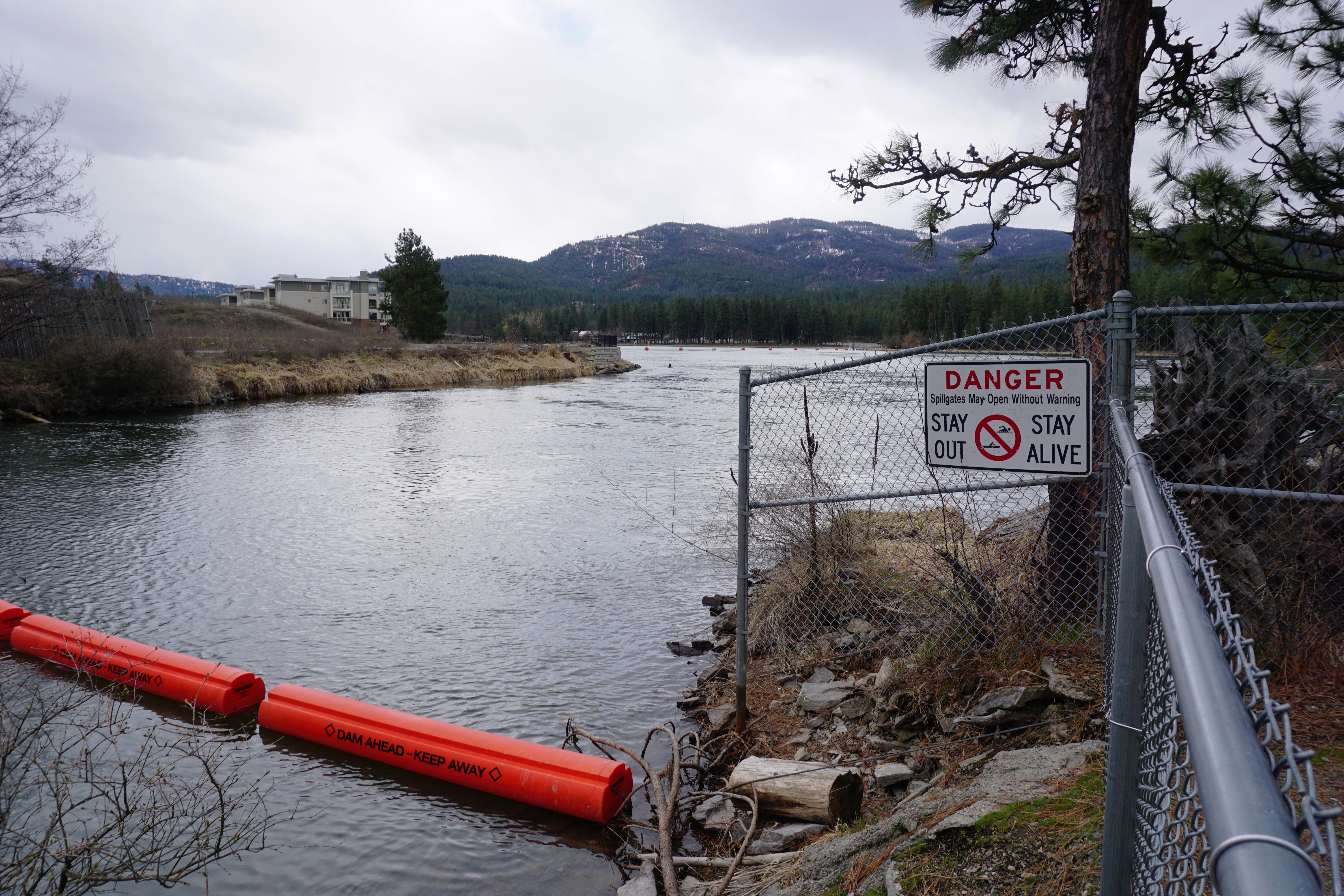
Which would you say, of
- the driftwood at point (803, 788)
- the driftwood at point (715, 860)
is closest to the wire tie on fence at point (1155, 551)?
the driftwood at point (715, 860)

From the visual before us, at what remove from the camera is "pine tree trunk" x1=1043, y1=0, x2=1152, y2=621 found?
5.82m

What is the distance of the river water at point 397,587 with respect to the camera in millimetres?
5500

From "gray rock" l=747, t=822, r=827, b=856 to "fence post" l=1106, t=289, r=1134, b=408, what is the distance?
9.28 feet

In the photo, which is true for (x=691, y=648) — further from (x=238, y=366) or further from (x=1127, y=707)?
(x=238, y=366)

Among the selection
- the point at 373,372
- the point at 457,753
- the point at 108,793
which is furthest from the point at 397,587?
the point at 373,372

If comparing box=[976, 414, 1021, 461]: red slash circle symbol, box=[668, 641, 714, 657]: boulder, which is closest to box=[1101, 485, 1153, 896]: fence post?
box=[976, 414, 1021, 461]: red slash circle symbol

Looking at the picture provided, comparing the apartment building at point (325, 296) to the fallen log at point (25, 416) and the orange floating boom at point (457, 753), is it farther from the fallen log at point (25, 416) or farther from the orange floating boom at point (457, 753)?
the orange floating boom at point (457, 753)

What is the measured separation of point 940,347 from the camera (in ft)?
14.9

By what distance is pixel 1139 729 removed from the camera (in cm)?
177

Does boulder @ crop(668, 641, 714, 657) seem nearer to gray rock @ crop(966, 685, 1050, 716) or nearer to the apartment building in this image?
gray rock @ crop(966, 685, 1050, 716)

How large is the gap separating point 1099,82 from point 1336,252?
127 inches

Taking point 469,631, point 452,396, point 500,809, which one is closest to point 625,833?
point 500,809

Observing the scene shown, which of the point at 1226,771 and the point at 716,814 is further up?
the point at 1226,771

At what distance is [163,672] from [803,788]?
5.67m
